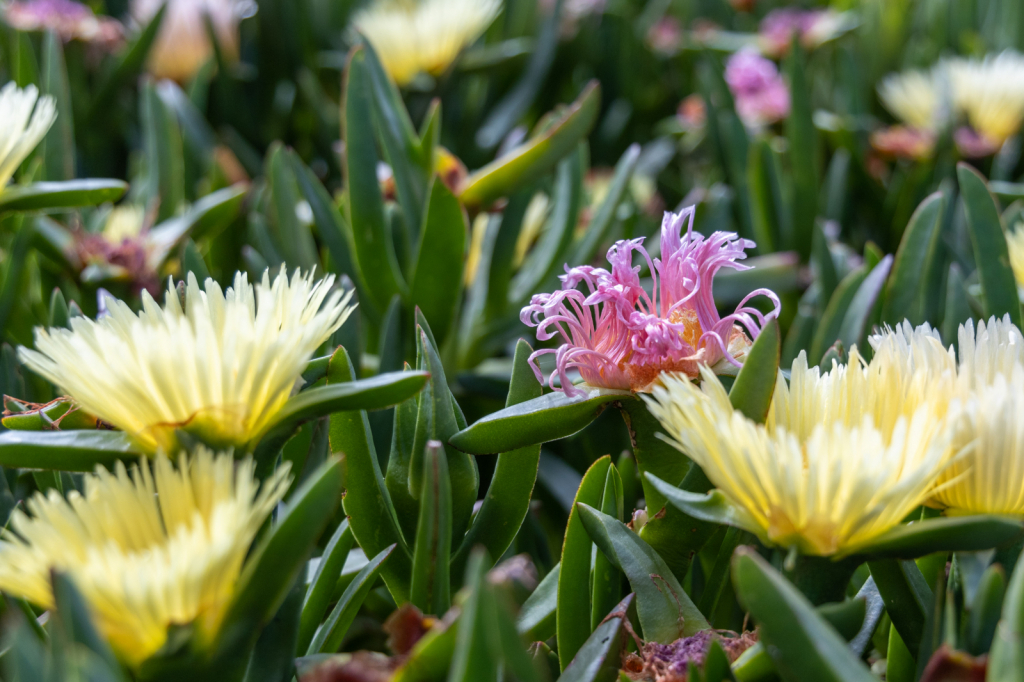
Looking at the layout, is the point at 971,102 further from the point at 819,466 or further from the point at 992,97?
the point at 819,466

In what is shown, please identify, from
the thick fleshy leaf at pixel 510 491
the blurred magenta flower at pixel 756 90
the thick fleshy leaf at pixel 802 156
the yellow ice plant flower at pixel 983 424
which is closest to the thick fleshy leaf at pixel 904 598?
the yellow ice plant flower at pixel 983 424

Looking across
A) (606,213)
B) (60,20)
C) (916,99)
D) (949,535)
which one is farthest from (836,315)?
(60,20)

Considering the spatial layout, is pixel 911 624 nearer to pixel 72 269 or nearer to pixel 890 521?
pixel 890 521

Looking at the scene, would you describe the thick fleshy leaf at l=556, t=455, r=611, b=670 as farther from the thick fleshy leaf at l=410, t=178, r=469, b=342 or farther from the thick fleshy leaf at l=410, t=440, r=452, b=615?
the thick fleshy leaf at l=410, t=178, r=469, b=342

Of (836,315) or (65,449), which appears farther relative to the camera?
(836,315)

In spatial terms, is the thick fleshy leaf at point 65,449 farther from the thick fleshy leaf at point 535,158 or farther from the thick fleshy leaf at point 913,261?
the thick fleshy leaf at point 913,261
